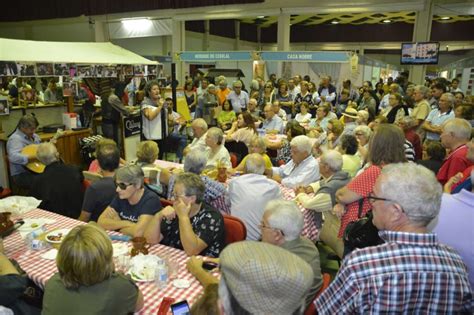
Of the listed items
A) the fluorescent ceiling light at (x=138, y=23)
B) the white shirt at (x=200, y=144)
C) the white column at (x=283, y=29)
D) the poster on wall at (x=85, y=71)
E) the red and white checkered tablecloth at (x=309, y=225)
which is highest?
the fluorescent ceiling light at (x=138, y=23)

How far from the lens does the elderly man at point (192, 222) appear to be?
2.31 m

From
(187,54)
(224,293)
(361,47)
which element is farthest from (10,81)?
(361,47)

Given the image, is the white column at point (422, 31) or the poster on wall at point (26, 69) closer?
the poster on wall at point (26, 69)

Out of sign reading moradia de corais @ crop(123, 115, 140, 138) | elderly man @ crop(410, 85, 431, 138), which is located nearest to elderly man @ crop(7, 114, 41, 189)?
sign reading moradia de corais @ crop(123, 115, 140, 138)

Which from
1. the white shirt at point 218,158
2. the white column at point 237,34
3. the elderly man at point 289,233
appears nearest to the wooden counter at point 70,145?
the white shirt at point 218,158

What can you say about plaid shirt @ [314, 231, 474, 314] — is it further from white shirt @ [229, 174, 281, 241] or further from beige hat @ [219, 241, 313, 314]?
white shirt @ [229, 174, 281, 241]

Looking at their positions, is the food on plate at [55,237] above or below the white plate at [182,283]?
above

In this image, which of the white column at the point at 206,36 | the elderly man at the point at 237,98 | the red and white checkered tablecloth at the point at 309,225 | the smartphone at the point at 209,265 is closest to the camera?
the smartphone at the point at 209,265

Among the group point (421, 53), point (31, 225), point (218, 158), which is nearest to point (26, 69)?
point (218, 158)

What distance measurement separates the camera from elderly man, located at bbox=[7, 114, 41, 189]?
4.69 meters

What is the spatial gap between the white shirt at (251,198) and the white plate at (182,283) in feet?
3.65

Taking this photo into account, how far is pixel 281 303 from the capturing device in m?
1.05

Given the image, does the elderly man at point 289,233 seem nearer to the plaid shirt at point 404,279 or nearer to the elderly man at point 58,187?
the plaid shirt at point 404,279

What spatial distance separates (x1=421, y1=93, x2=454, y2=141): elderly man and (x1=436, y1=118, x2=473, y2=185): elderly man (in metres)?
2.02
